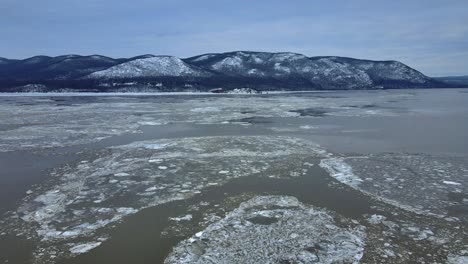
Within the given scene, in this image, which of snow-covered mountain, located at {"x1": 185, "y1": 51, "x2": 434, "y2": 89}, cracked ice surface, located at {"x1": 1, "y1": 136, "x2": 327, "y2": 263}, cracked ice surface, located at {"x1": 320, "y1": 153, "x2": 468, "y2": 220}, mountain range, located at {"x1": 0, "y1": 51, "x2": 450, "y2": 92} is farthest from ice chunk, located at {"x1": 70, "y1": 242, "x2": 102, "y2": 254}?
snow-covered mountain, located at {"x1": 185, "y1": 51, "x2": 434, "y2": 89}

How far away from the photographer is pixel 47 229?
6371 mm

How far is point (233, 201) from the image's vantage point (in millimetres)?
7812

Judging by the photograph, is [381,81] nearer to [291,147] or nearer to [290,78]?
[290,78]

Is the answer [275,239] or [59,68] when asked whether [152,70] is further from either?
[275,239]

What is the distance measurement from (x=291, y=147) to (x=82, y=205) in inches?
313

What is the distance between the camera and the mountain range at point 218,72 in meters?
90.7

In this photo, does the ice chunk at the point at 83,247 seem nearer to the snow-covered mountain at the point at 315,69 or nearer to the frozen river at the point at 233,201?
the frozen river at the point at 233,201

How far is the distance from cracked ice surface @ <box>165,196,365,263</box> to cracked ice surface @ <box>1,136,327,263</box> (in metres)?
1.68

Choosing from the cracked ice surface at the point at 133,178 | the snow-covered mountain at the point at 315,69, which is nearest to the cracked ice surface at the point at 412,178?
the cracked ice surface at the point at 133,178

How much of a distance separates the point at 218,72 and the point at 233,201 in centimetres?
12386

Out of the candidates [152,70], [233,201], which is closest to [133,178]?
[233,201]

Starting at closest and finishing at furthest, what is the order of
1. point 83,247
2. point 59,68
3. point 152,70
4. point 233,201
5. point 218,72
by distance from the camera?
point 83,247
point 233,201
point 152,70
point 59,68
point 218,72

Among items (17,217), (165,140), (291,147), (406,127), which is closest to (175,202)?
(17,217)

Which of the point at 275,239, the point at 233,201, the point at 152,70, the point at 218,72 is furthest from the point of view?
the point at 218,72
